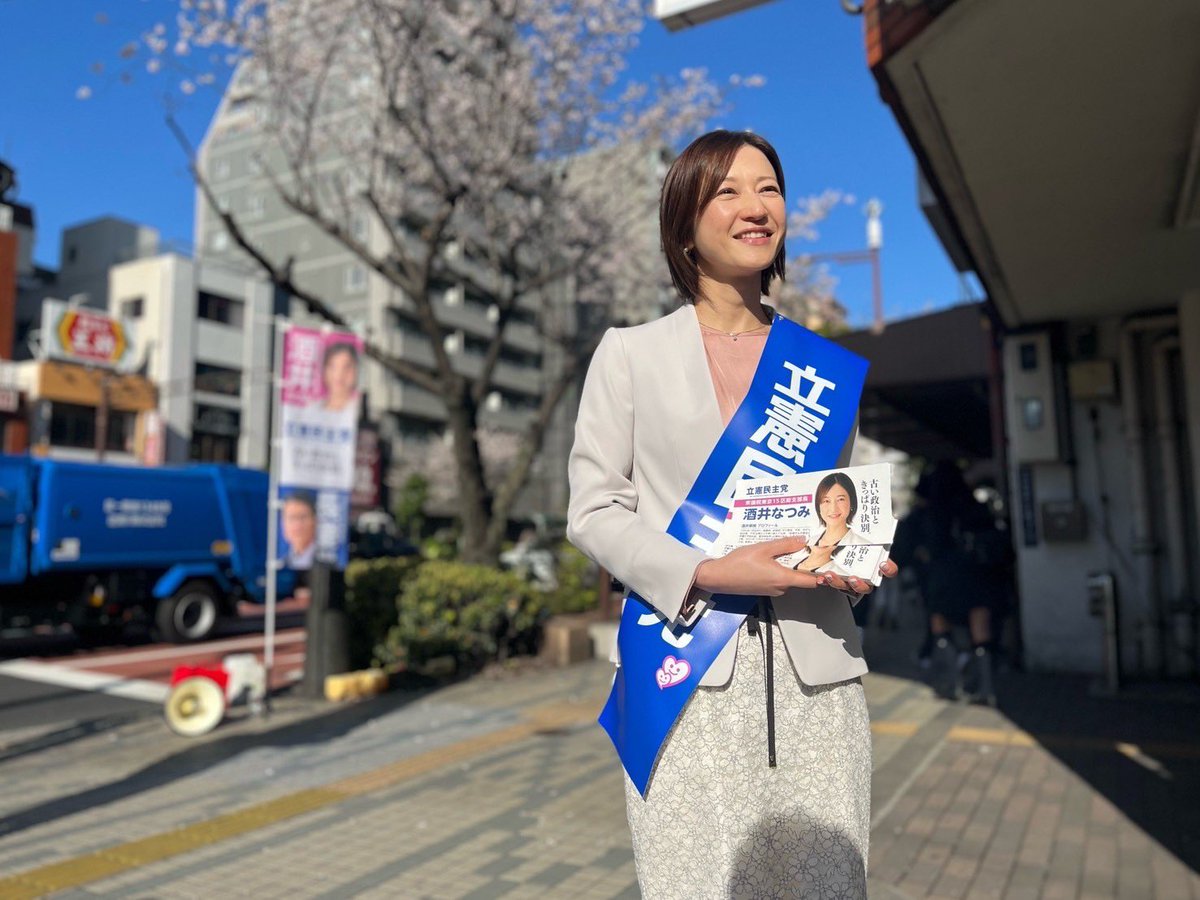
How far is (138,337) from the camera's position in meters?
34.1

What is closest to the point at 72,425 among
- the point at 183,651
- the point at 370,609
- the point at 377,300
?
the point at 377,300

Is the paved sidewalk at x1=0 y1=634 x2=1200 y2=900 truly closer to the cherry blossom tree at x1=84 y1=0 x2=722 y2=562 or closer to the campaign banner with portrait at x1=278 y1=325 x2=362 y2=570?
the campaign banner with portrait at x1=278 y1=325 x2=362 y2=570

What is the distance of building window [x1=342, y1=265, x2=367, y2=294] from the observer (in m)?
43.8

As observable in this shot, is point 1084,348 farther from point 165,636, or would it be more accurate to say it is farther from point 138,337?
point 138,337

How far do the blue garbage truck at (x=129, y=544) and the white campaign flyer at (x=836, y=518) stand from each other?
13.2 m

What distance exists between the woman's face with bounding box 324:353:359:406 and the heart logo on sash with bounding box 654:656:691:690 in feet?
22.2

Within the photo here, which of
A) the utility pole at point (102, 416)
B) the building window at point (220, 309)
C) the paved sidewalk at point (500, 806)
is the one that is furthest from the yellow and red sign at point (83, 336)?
the paved sidewalk at point (500, 806)

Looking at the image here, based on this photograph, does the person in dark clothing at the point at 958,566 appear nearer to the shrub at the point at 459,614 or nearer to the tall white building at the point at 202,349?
the shrub at the point at 459,614

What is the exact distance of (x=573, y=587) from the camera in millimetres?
12500

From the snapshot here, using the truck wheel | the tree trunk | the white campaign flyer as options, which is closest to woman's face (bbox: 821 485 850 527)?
the white campaign flyer

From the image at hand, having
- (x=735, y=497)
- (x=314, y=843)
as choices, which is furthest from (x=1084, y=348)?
(x=735, y=497)

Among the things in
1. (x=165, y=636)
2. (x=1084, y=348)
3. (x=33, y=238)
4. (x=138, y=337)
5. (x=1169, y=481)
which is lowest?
(x=165, y=636)

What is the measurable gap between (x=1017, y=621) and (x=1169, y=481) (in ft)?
6.91

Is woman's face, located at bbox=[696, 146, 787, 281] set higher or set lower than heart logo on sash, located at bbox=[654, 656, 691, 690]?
higher
